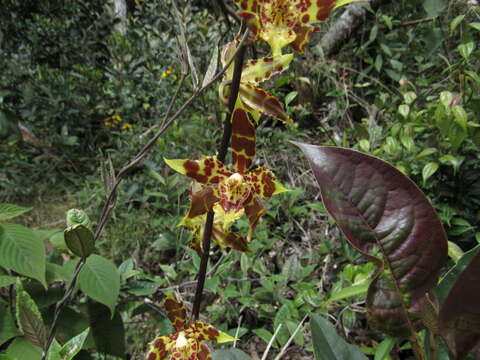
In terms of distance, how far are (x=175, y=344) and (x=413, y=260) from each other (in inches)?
14.3

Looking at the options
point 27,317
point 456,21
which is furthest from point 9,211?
→ point 456,21

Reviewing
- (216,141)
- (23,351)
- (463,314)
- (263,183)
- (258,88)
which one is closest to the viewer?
(463,314)

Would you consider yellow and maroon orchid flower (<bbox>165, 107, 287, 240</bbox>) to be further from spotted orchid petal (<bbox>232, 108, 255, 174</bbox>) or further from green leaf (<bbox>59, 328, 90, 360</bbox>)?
green leaf (<bbox>59, 328, 90, 360</bbox>)

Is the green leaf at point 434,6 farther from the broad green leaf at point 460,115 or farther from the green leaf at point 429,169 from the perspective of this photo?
the green leaf at point 429,169

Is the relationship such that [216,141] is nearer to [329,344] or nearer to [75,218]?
[75,218]

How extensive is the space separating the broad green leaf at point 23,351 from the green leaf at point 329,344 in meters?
0.58

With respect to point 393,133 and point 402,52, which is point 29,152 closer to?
point 393,133

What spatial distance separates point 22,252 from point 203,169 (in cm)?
51

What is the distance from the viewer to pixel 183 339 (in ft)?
1.67

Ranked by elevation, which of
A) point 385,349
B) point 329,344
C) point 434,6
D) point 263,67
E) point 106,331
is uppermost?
point 434,6

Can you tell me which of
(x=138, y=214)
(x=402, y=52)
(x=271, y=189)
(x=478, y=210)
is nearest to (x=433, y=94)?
(x=402, y=52)

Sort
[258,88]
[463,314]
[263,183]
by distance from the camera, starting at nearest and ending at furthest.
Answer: [463,314]
[258,88]
[263,183]

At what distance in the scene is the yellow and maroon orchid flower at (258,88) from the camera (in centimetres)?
43

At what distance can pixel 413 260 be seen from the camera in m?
0.36
